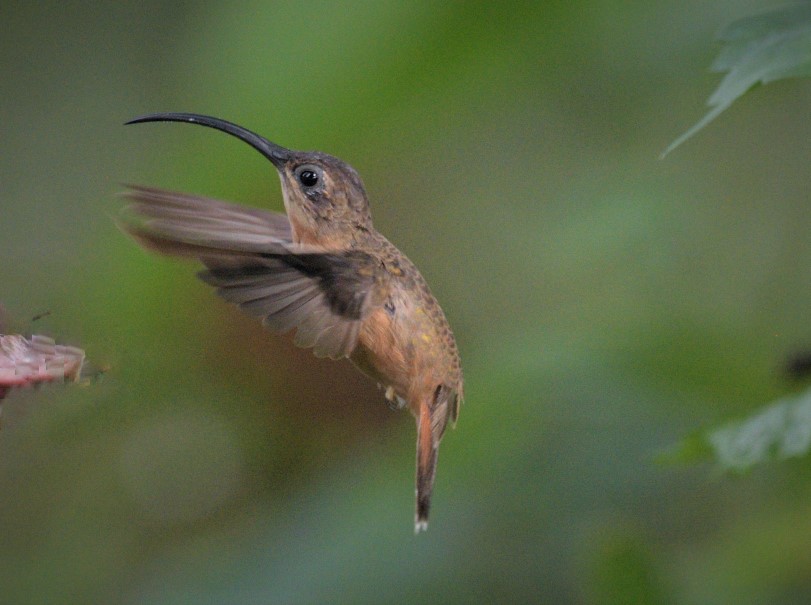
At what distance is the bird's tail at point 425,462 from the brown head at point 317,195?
16.6 inches

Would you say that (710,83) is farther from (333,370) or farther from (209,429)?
(209,429)

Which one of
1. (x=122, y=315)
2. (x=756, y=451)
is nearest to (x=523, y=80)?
(x=122, y=315)

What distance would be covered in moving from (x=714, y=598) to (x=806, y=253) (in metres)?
1.27

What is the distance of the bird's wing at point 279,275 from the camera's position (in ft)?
6.39

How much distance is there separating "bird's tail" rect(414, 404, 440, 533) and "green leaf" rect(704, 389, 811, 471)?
0.57 m

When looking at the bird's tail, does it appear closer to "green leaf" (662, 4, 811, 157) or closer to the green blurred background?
the green blurred background

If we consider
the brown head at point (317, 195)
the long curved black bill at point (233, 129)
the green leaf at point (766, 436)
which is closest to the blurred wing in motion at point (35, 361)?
the long curved black bill at point (233, 129)

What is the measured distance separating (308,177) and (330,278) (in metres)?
0.36

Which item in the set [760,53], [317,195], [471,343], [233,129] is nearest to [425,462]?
[317,195]

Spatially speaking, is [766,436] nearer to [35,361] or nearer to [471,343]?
[35,361]

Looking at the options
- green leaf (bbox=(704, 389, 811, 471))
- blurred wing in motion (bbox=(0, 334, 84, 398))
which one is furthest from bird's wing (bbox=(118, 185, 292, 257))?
green leaf (bbox=(704, 389, 811, 471))

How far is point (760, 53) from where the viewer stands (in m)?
1.93

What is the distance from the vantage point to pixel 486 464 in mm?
3693

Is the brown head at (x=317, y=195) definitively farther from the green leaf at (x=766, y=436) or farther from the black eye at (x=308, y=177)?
the green leaf at (x=766, y=436)
